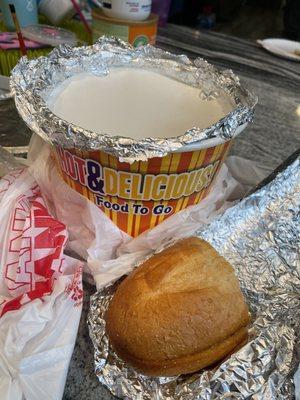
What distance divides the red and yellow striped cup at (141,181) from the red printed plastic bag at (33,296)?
2.7 inches

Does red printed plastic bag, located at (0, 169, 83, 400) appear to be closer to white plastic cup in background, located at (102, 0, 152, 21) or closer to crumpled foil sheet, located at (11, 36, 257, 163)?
crumpled foil sheet, located at (11, 36, 257, 163)

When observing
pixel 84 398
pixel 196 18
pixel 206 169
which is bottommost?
pixel 196 18

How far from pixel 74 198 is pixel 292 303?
321mm

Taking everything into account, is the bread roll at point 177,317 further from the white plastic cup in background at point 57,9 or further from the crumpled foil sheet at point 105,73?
the white plastic cup in background at point 57,9

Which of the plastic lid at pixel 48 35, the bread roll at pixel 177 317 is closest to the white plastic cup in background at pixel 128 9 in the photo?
the plastic lid at pixel 48 35

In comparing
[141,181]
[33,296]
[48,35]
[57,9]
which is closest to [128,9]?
[48,35]

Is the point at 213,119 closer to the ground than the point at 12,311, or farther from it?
farther from it

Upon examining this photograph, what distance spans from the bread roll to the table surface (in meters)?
0.05

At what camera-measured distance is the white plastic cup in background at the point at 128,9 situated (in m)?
0.90

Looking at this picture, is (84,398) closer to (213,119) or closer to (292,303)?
(292,303)

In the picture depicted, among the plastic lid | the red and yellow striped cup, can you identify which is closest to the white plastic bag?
the red and yellow striped cup

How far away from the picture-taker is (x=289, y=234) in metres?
0.56

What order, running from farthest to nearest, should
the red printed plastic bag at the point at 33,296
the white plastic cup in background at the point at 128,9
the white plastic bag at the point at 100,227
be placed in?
the white plastic cup in background at the point at 128,9, the white plastic bag at the point at 100,227, the red printed plastic bag at the point at 33,296

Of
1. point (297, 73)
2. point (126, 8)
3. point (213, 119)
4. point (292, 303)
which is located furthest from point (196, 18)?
point (292, 303)
